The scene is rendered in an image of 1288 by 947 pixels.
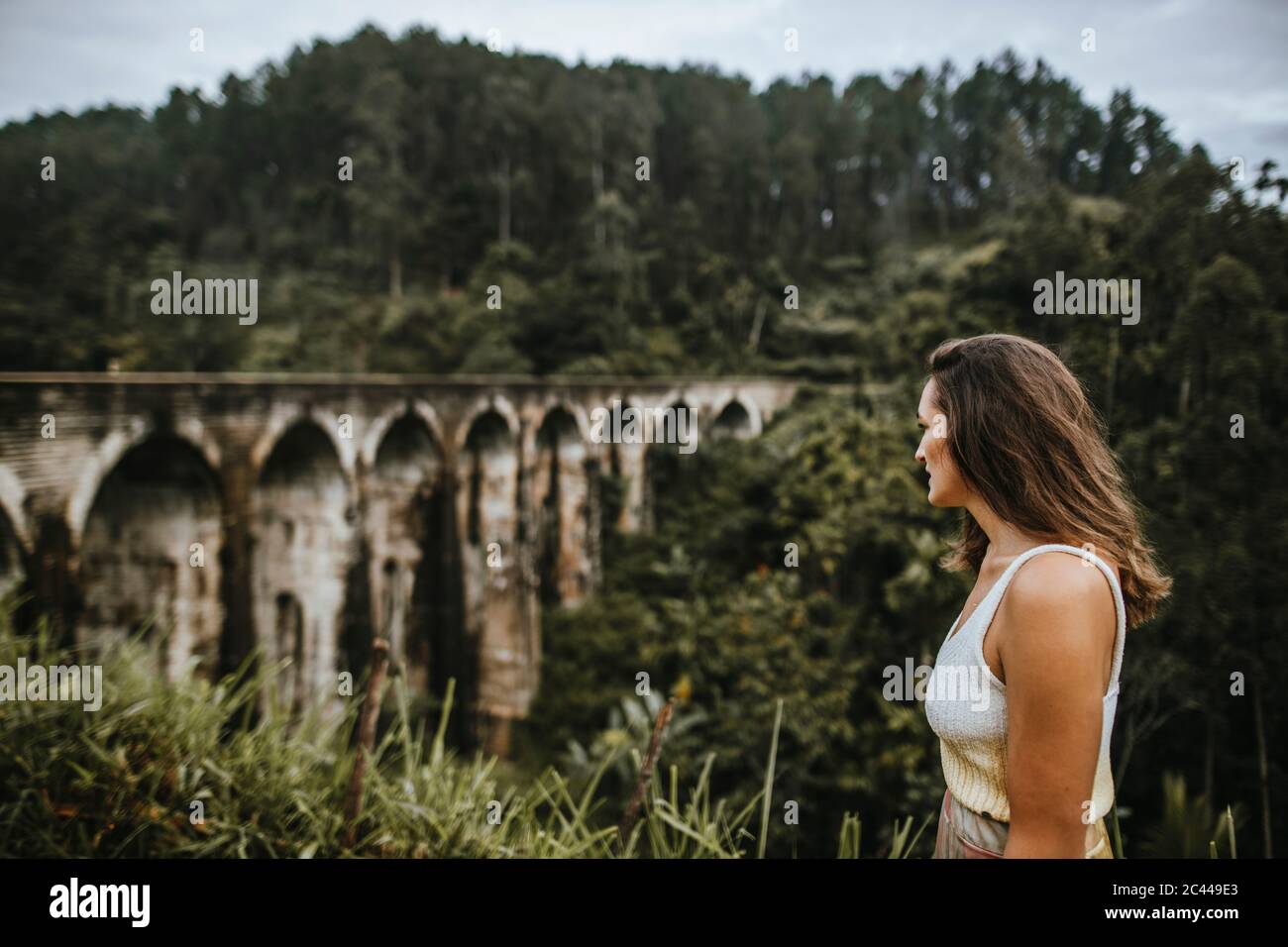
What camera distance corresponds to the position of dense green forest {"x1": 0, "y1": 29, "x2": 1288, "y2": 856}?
6.95 meters

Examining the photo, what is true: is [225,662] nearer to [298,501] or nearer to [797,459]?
[298,501]

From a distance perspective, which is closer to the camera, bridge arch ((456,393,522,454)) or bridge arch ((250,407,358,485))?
bridge arch ((250,407,358,485))

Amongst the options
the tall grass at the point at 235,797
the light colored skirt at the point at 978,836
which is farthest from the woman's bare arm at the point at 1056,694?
the tall grass at the point at 235,797

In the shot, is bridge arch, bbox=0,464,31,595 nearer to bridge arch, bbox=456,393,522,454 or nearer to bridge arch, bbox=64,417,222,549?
bridge arch, bbox=64,417,222,549

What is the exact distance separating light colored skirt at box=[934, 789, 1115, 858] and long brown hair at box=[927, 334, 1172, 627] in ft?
1.20

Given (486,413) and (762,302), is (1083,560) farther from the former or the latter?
(762,302)

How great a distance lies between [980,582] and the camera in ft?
3.75

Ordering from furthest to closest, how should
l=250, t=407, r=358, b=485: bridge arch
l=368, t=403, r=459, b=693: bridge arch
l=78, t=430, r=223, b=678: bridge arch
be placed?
1. l=368, t=403, r=459, b=693: bridge arch
2. l=250, t=407, r=358, b=485: bridge arch
3. l=78, t=430, r=223, b=678: bridge arch

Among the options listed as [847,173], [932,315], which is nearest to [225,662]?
[932,315]

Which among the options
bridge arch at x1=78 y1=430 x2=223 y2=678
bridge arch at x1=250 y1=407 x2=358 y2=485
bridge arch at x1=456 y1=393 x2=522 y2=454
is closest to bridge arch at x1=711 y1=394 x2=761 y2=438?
bridge arch at x1=456 y1=393 x2=522 y2=454

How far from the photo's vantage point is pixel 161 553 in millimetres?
8172

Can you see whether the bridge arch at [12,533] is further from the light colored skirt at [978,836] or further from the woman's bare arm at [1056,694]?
the woman's bare arm at [1056,694]

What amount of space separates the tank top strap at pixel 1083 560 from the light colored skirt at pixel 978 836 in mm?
228
